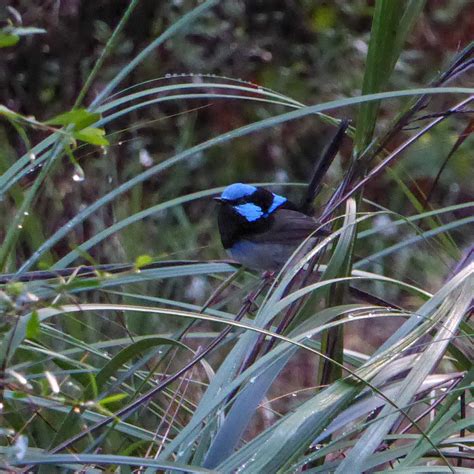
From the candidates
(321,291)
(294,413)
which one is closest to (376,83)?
(321,291)

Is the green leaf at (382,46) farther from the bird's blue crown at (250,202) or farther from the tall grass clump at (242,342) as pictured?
the bird's blue crown at (250,202)

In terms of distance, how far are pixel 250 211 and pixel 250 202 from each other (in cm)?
3

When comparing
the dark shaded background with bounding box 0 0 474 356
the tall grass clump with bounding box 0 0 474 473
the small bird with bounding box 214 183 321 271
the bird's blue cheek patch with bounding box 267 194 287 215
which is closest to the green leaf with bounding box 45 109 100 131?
the tall grass clump with bounding box 0 0 474 473

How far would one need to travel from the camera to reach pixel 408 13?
1.94 meters

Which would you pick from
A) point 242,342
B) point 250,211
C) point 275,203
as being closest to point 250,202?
point 250,211

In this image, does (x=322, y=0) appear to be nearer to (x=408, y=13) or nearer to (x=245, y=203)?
(x=245, y=203)

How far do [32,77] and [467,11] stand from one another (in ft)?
6.89

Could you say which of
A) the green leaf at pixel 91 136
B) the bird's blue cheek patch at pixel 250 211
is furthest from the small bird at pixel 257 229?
the green leaf at pixel 91 136

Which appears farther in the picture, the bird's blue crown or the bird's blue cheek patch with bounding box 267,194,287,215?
the bird's blue cheek patch with bounding box 267,194,287,215

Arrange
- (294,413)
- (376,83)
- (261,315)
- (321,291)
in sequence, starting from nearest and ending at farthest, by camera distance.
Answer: (294,413)
(261,315)
(321,291)
(376,83)

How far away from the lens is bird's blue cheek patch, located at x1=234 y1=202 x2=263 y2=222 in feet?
11.5

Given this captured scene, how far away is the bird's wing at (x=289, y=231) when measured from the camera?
11.2 ft

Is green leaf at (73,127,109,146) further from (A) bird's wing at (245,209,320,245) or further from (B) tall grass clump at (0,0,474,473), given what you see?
(A) bird's wing at (245,209,320,245)

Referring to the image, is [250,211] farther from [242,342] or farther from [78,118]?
[78,118]
